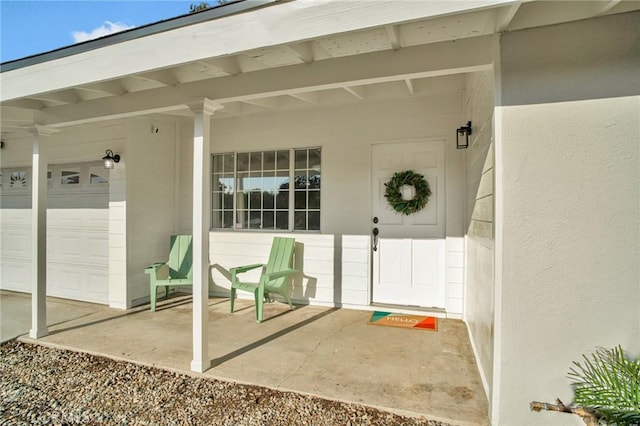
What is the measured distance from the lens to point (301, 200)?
15.1 ft

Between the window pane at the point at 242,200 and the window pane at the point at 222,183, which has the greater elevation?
the window pane at the point at 222,183

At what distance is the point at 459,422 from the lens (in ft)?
6.43

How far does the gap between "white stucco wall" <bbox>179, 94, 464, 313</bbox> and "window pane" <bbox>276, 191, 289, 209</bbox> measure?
1.63 feet

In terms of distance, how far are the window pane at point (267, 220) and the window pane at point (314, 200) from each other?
0.64 m

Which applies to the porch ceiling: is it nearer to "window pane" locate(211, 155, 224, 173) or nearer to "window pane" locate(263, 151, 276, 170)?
"window pane" locate(263, 151, 276, 170)

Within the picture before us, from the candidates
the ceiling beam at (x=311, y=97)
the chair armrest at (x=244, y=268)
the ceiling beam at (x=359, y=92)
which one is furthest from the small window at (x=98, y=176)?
the ceiling beam at (x=359, y=92)

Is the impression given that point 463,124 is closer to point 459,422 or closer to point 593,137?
point 593,137

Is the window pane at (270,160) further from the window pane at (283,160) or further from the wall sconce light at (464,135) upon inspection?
the wall sconce light at (464,135)

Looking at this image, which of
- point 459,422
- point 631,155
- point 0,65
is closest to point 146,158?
point 0,65

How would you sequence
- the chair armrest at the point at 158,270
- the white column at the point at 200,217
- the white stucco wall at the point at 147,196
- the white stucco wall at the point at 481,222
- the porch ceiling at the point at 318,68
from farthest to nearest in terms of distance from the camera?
the white stucco wall at the point at 147,196 < the chair armrest at the point at 158,270 < the white column at the point at 200,217 < the white stucco wall at the point at 481,222 < the porch ceiling at the point at 318,68

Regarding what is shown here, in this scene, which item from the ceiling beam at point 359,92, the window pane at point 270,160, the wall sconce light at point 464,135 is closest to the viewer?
the wall sconce light at point 464,135

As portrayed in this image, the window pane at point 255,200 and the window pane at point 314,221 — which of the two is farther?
the window pane at point 255,200

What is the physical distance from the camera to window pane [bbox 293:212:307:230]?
460 centimetres

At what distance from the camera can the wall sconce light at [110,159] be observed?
4.31 metres
